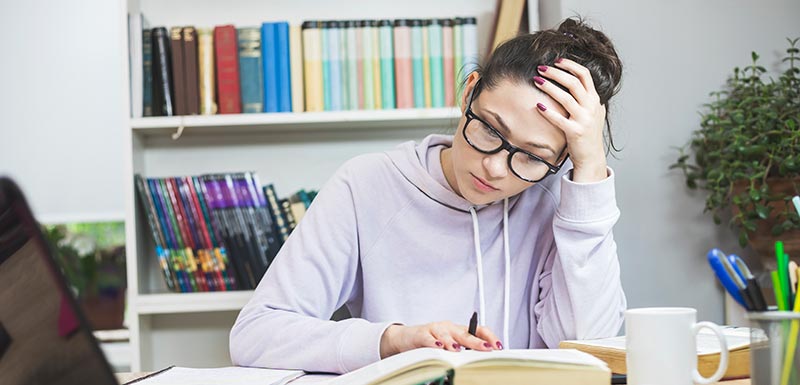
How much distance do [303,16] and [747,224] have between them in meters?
1.34

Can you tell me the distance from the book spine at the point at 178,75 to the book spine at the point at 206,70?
45 mm

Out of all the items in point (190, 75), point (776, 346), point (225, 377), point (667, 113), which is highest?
point (190, 75)

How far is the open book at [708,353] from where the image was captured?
2.98ft

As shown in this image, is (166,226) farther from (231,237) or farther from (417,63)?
(417,63)

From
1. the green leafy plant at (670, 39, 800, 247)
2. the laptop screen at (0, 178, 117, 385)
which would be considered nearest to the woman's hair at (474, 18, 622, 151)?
the green leafy plant at (670, 39, 800, 247)

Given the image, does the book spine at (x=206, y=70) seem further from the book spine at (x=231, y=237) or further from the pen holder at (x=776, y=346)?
the pen holder at (x=776, y=346)

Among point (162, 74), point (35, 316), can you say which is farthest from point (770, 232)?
point (35, 316)

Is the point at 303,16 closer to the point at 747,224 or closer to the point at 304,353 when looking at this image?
the point at 747,224

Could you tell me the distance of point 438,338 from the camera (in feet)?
3.21

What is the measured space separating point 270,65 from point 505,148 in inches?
45.3

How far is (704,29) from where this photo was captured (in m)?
2.13

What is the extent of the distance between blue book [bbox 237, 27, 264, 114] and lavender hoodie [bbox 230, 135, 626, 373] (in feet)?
2.78

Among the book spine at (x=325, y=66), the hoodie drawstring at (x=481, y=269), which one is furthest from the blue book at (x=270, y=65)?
the hoodie drawstring at (x=481, y=269)

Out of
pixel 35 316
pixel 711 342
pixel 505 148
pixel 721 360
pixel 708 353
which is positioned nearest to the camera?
pixel 35 316
